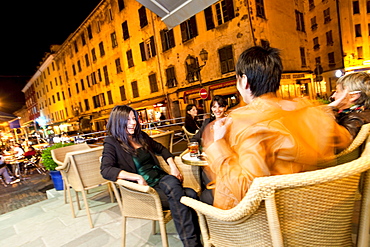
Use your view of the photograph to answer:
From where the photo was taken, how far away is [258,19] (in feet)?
41.8

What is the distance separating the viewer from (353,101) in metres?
2.30

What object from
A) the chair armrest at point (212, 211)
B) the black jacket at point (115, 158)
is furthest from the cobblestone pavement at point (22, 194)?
the chair armrest at point (212, 211)

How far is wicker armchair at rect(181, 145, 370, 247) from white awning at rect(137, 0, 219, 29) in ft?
9.67

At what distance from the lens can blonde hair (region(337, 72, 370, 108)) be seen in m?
2.20

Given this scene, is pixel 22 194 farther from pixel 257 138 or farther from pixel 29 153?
pixel 257 138

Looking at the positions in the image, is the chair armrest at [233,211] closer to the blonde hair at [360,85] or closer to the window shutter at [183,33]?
the blonde hair at [360,85]

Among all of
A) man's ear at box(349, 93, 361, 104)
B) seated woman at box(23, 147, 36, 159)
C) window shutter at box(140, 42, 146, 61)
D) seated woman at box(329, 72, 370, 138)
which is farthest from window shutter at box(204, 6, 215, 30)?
man's ear at box(349, 93, 361, 104)

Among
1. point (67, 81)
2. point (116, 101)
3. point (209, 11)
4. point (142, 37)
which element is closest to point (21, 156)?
point (209, 11)

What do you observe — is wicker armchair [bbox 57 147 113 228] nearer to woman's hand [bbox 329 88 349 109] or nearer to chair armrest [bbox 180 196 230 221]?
chair armrest [bbox 180 196 230 221]

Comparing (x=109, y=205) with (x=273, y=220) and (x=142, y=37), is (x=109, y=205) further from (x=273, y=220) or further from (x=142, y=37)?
(x=142, y=37)

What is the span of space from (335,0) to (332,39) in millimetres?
4054

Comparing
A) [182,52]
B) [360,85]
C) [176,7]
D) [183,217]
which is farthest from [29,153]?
[182,52]

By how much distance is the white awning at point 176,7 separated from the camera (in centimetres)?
314

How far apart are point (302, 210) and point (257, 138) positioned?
1.21ft
